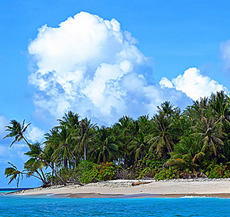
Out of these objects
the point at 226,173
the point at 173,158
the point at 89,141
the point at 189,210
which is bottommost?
the point at 189,210

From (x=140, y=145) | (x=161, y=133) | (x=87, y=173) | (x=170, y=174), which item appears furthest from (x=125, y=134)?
(x=170, y=174)

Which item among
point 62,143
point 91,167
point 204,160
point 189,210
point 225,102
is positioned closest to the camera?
point 189,210

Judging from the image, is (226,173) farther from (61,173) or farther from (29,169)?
(29,169)

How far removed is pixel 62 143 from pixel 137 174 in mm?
11231

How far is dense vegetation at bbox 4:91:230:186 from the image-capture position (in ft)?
117

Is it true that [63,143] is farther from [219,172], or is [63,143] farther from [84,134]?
[219,172]

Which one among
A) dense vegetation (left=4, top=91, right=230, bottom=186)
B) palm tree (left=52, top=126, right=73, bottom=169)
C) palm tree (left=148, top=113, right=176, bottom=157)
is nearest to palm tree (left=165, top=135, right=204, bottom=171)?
dense vegetation (left=4, top=91, right=230, bottom=186)

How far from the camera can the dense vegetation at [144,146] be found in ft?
117

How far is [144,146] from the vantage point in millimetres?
46438

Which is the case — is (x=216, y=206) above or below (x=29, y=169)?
below

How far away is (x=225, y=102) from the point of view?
38.9 m

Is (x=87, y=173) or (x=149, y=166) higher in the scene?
(x=149, y=166)

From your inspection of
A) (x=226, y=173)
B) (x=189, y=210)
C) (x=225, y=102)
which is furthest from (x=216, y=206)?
(x=225, y=102)

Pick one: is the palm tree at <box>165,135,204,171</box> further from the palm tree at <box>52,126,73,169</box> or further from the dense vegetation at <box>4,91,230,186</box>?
the palm tree at <box>52,126,73,169</box>
